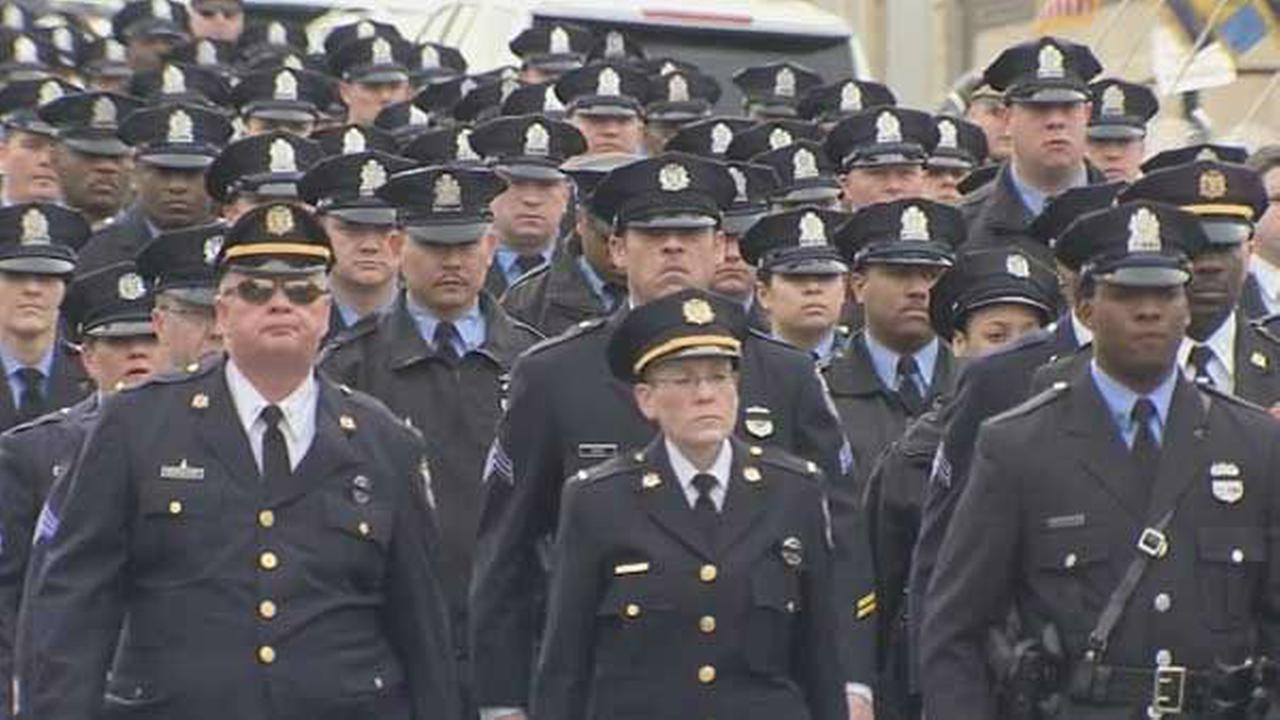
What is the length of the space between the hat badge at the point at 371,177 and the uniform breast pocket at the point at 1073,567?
4.52 m

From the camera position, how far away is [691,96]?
64.8 feet

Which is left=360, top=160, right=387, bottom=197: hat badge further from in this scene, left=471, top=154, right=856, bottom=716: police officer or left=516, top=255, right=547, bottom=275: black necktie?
left=471, top=154, right=856, bottom=716: police officer

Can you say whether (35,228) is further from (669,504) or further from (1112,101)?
(669,504)

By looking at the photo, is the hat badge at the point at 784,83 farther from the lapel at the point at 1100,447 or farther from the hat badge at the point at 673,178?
the lapel at the point at 1100,447

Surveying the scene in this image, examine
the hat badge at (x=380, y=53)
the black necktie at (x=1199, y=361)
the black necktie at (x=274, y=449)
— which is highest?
the hat badge at (x=380, y=53)

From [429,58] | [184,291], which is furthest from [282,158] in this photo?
[429,58]

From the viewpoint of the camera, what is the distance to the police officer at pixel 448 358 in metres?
13.1

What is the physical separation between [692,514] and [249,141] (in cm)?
513

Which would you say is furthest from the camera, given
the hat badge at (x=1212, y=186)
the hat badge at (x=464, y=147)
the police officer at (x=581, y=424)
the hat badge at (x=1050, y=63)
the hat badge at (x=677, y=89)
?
the hat badge at (x=677, y=89)

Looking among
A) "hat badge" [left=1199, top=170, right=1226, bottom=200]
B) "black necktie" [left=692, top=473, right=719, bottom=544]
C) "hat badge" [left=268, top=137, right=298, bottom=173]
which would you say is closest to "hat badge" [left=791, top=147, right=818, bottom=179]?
"hat badge" [left=268, top=137, right=298, bottom=173]

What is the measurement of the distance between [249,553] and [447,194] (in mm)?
3128

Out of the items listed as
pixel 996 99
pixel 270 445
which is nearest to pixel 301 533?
pixel 270 445

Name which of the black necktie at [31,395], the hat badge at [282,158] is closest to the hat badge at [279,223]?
the black necktie at [31,395]

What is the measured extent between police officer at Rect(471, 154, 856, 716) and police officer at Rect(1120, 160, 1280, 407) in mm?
996
